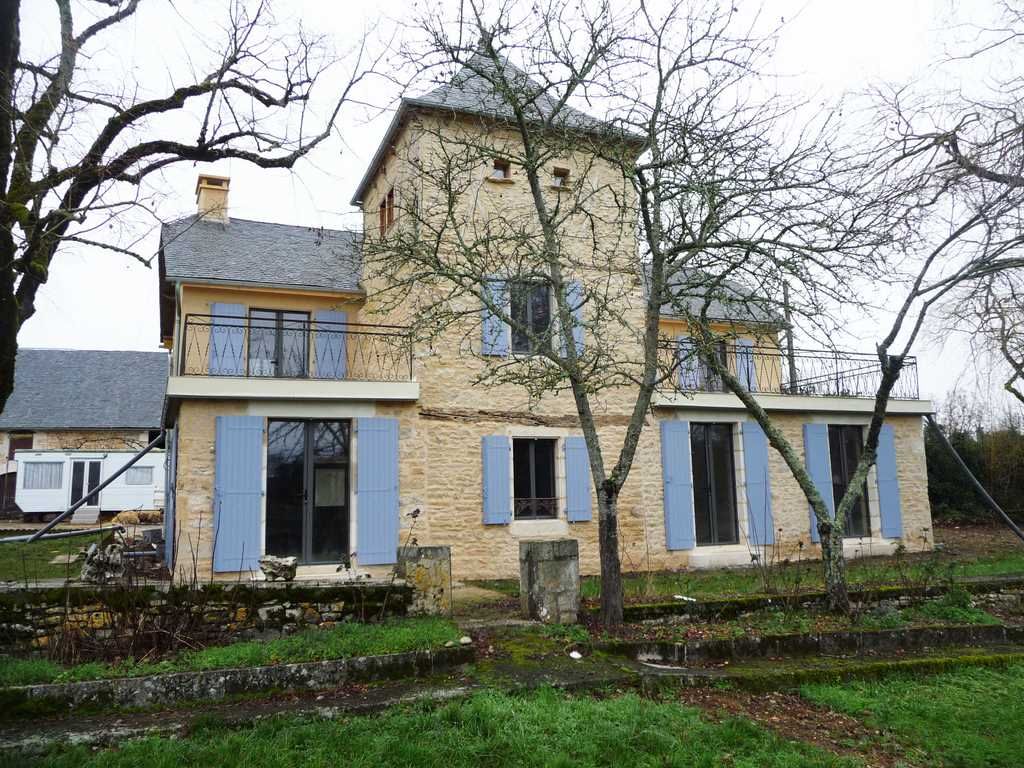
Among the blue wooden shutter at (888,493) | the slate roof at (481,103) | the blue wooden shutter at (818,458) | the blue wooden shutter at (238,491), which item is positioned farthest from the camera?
the blue wooden shutter at (888,493)

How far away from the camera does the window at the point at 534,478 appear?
11172 millimetres

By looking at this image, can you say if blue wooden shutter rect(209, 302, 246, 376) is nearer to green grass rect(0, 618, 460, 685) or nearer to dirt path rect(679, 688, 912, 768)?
green grass rect(0, 618, 460, 685)

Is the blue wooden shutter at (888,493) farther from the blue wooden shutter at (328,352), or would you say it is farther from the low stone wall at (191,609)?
the low stone wall at (191,609)

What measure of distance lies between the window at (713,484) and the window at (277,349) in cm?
693

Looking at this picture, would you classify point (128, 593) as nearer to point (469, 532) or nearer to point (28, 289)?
point (28, 289)

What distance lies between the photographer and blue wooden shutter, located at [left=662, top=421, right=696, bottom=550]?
11.7m

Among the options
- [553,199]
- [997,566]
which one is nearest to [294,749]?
[553,199]

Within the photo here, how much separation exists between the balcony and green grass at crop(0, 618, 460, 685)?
4.47 metres

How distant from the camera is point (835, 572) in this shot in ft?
22.7

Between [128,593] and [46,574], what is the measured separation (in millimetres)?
4224

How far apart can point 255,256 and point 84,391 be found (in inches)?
656

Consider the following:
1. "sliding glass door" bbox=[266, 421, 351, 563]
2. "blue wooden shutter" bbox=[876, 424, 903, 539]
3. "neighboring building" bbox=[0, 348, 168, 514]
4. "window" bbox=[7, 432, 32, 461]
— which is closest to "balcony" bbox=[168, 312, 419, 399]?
"sliding glass door" bbox=[266, 421, 351, 563]

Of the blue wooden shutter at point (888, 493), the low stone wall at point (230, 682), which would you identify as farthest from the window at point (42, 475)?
the blue wooden shutter at point (888, 493)

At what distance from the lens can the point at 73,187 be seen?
574 cm
